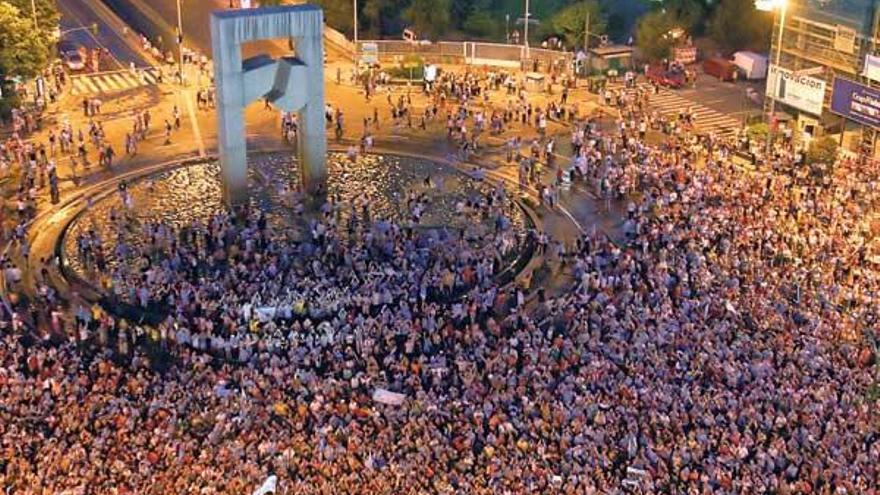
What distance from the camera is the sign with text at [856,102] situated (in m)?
63.1

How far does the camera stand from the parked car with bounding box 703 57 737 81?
8119 centimetres

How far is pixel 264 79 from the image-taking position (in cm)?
5472

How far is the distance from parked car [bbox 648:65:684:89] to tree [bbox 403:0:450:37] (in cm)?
1606

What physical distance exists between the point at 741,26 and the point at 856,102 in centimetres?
2200

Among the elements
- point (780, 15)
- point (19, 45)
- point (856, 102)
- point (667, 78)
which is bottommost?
point (667, 78)

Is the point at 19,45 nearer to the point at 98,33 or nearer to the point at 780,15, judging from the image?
the point at 98,33

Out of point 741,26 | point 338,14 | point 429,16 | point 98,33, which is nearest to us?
point 741,26

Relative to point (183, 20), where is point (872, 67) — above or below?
below

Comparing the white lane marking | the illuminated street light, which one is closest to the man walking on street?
the white lane marking

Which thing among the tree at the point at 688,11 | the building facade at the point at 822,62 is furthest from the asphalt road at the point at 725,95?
the tree at the point at 688,11

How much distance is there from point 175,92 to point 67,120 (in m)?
7.97

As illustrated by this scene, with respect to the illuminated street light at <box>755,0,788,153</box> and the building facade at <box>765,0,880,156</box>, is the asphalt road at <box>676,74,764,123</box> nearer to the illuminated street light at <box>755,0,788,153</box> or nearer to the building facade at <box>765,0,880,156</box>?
the building facade at <box>765,0,880,156</box>

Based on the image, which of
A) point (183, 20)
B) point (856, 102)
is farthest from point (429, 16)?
point (856, 102)

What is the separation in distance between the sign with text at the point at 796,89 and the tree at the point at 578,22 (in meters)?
18.3
